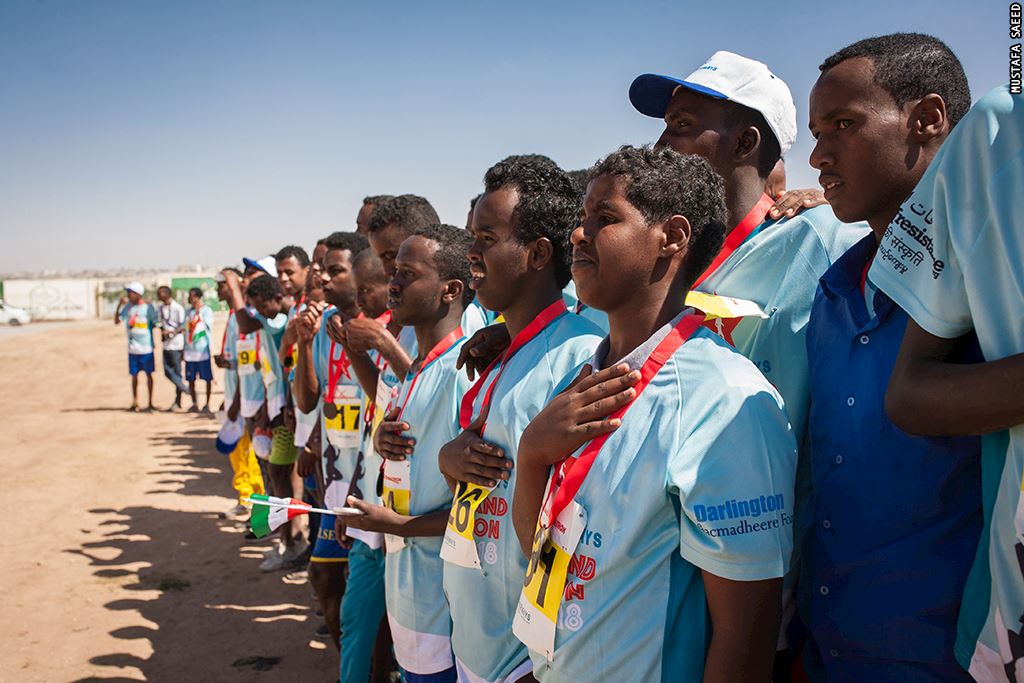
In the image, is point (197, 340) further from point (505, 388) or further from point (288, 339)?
point (505, 388)

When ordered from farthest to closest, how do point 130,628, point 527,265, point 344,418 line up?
1. point 130,628
2. point 344,418
3. point 527,265

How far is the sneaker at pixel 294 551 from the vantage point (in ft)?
22.9

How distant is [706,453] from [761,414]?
154 millimetres

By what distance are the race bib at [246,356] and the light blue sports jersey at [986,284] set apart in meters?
6.54

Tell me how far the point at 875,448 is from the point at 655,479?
1.73 feet

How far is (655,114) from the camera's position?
271 centimetres

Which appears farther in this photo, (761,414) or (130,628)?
(130,628)

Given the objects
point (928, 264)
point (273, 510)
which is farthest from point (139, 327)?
point (928, 264)

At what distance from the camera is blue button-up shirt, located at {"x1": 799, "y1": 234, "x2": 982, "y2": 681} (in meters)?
1.65

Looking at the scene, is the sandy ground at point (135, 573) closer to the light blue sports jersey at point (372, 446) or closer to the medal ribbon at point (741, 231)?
the light blue sports jersey at point (372, 446)

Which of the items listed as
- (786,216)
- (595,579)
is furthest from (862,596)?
(786,216)

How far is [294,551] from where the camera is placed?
23.2 feet

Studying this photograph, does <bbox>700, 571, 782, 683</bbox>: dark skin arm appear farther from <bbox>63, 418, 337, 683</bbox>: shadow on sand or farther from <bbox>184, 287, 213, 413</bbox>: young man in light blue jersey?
<bbox>184, 287, 213, 413</bbox>: young man in light blue jersey

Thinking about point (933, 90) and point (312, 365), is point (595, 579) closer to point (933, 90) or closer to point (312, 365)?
point (933, 90)
